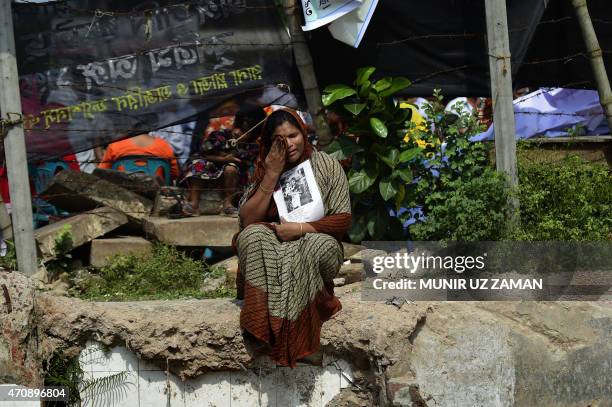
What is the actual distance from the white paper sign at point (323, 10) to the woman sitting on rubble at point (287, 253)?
1463 millimetres

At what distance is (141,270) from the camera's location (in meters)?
5.38

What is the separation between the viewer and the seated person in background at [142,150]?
743 centimetres

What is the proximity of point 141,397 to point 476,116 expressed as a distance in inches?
114

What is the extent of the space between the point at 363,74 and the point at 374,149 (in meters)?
0.53

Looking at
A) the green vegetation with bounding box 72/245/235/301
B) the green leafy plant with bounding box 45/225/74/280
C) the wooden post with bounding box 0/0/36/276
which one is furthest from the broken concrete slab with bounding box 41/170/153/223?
the wooden post with bounding box 0/0/36/276

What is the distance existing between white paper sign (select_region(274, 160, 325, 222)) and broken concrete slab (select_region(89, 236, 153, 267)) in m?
1.85

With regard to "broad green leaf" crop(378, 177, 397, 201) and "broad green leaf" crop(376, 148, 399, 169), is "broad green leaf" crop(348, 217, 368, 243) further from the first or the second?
"broad green leaf" crop(376, 148, 399, 169)

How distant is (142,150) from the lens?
294 inches

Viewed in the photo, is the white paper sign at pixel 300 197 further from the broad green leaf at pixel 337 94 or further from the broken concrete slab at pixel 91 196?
the broken concrete slab at pixel 91 196

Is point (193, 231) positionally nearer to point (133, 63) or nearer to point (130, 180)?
point (130, 180)

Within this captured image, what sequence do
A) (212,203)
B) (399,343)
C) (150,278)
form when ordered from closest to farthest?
(399,343), (150,278), (212,203)

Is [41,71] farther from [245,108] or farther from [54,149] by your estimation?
[245,108]

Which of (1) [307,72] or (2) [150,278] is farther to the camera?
(1) [307,72]

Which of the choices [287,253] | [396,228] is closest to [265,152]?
[287,253]
